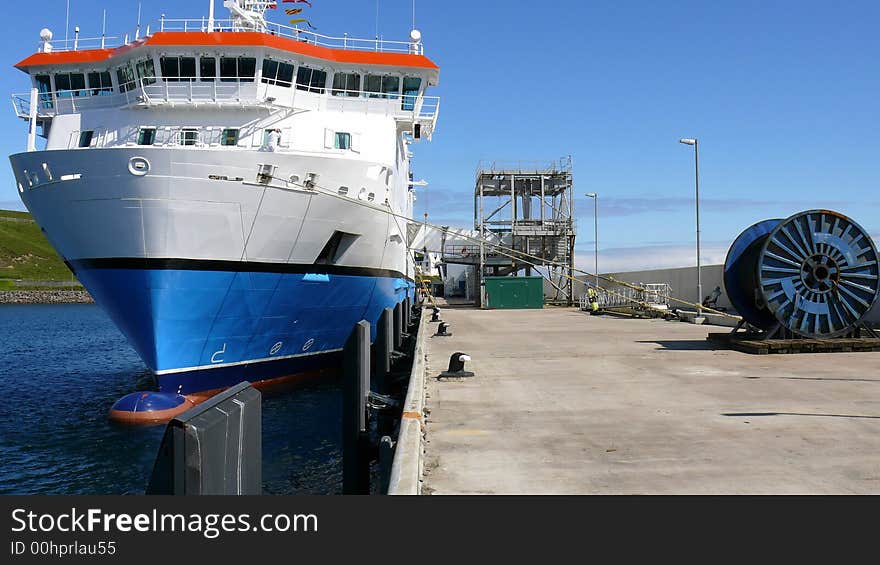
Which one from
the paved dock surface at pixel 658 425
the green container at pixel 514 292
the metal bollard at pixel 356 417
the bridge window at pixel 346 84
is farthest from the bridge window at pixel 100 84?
the green container at pixel 514 292

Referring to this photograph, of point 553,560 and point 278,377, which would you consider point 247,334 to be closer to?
point 278,377

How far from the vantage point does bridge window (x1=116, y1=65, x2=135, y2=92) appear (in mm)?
19609

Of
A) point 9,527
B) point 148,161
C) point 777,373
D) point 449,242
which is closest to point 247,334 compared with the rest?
point 148,161

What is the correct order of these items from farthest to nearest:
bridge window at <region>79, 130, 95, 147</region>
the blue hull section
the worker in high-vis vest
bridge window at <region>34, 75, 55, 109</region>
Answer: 1. the worker in high-vis vest
2. bridge window at <region>34, 75, 55, 109</region>
3. bridge window at <region>79, 130, 95, 147</region>
4. the blue hull section

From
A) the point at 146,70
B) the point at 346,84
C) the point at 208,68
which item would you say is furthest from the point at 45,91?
the point at 346,84

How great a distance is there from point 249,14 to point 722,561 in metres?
23.0

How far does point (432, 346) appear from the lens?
17.6 metres

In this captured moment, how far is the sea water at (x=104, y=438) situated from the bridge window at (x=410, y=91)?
9.77 meters

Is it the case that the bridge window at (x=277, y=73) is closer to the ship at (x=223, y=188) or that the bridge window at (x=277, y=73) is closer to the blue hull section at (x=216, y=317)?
the ship at (x=223, y=188)

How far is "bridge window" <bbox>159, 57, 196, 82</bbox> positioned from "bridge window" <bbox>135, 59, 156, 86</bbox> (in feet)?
1.04

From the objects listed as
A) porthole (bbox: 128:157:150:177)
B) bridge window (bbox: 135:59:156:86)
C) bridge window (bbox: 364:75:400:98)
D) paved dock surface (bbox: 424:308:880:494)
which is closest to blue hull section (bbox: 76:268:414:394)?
porthole (bbox: 128:157:150:177)

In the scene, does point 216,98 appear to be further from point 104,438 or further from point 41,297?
point 41,297

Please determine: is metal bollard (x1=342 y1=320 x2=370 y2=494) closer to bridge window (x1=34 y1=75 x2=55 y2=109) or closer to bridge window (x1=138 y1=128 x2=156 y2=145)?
bridge window (x1=138 y1=128 x2=156 y2=145)

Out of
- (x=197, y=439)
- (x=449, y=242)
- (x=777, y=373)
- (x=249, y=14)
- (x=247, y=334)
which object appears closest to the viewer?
(x=197, y=439)
